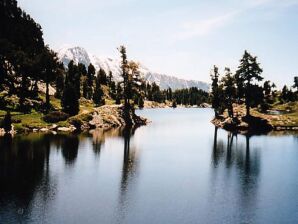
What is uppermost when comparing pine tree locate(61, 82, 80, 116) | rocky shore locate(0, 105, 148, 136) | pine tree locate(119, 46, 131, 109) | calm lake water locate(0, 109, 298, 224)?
pine tree locate(119, 46, 131, 109)

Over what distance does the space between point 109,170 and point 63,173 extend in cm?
732

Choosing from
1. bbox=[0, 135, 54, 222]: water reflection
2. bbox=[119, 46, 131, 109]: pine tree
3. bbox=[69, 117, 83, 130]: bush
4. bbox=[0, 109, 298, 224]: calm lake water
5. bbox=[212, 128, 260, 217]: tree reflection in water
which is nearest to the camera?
bbox=[0, 109, 298, 224]: calm lake water

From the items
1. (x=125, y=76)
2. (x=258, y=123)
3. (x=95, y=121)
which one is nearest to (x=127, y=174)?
(x=95, y=121)

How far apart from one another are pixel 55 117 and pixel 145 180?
197ft

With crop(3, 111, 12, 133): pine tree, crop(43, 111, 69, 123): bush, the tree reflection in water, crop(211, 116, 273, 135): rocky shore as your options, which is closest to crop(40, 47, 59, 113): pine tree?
crop(43, 111, 69, 123): bush

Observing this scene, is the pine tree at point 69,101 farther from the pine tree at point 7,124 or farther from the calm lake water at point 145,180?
the calm lake water at point 145,180

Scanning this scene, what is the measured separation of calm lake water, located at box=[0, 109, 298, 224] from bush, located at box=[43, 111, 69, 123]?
14.7 m

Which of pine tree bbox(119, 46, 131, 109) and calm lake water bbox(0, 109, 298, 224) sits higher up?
pine tree bbox(119, 46, 131, 109)

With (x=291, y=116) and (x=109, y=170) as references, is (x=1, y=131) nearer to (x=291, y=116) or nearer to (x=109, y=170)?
(x=109, y=170)

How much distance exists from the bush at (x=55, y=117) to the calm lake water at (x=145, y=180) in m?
14.7

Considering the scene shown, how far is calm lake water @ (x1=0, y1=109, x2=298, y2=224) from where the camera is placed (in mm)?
40312

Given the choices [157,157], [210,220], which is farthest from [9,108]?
[210,220]

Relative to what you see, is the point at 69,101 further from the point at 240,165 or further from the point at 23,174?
the point at 240,165

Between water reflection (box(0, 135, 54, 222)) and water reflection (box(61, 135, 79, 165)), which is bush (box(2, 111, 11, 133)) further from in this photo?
water reflection (box(61, 135, 79, 165))
